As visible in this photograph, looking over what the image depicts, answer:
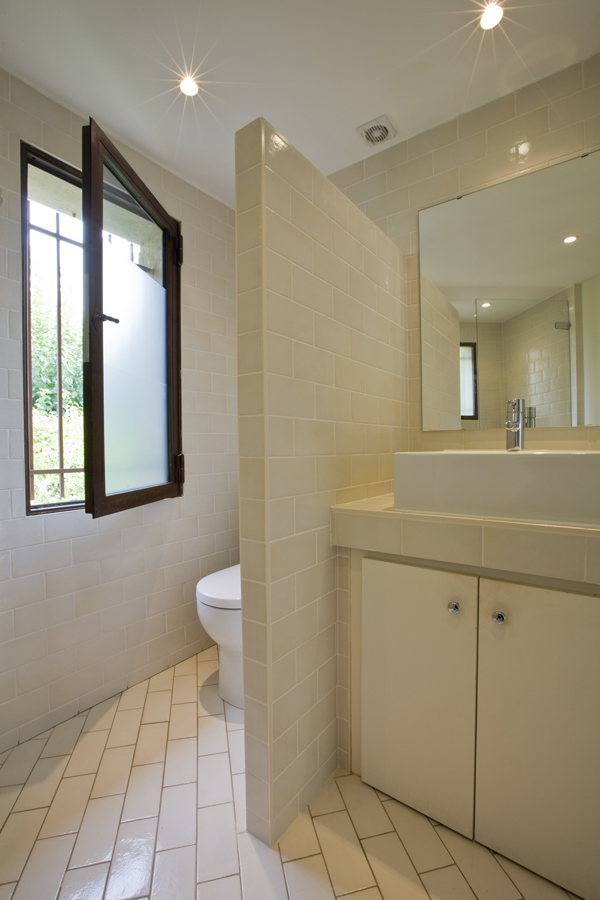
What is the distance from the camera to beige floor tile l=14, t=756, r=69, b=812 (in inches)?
51.5

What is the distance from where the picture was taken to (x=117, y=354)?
168 cm

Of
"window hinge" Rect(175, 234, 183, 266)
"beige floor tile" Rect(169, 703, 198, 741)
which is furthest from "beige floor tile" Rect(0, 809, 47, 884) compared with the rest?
"window hinge" Rect(175, 234, 183, 266)

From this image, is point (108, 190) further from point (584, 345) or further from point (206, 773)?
point (206, 773)

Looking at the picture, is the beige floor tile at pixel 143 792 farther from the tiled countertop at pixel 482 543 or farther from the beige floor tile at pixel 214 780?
the tiled countertop at pixel 482 543

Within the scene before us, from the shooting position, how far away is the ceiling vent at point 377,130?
181cm

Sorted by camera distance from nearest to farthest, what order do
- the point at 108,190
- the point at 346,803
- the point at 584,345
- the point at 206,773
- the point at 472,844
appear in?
the point at 472,844
the point at 346,803
the point at 206,773
the point at 584,345
the point at 108,190

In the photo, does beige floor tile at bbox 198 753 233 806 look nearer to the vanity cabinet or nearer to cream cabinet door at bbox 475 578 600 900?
the vanity cabinet

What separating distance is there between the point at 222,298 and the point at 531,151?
1649 mm

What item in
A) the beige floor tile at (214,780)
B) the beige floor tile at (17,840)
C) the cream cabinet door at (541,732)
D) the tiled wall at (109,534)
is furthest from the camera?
the tiled wall at (109,534)

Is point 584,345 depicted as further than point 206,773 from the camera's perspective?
Yes

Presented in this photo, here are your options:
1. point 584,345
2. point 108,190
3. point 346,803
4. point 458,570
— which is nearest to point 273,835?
point 346,803

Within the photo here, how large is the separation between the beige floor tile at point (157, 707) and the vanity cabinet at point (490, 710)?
2.91ft

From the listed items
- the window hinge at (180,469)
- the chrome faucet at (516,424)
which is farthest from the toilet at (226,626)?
the chrome faucet at (516,424)

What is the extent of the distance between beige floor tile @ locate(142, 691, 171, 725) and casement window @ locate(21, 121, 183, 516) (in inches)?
35.0
